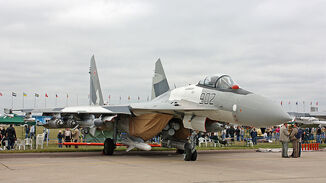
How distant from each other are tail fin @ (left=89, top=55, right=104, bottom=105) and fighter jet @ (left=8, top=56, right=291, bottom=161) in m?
4.68

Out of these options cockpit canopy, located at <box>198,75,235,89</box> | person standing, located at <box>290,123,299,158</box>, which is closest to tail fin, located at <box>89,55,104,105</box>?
cockpit canopy, located at <box>198,75,235,89</box>

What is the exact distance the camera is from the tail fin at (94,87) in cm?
2067

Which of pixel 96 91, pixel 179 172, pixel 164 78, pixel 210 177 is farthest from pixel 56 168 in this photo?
pixel 96 91

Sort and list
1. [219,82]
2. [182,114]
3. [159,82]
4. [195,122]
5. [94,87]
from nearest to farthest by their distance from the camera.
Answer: [219,82] < [195,122] < [182,114] < [159,82] < [94,87]

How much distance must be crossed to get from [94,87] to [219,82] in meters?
11.3

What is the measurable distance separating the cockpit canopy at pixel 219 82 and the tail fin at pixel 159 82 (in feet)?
19.9

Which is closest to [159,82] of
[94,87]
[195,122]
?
[94,87]

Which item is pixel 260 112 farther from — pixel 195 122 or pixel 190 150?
pixel 190 150

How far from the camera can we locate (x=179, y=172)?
28.7 feet

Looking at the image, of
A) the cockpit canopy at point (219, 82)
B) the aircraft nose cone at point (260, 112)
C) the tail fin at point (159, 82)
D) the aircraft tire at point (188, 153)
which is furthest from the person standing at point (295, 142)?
the tail fin at point (159, 82)

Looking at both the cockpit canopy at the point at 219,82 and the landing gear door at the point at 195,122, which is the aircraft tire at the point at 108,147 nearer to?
the landing gear door at the point at 195,122

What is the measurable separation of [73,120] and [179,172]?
7348 mm

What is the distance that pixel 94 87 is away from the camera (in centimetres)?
2086

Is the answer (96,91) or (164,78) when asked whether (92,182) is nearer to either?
(164,78)
